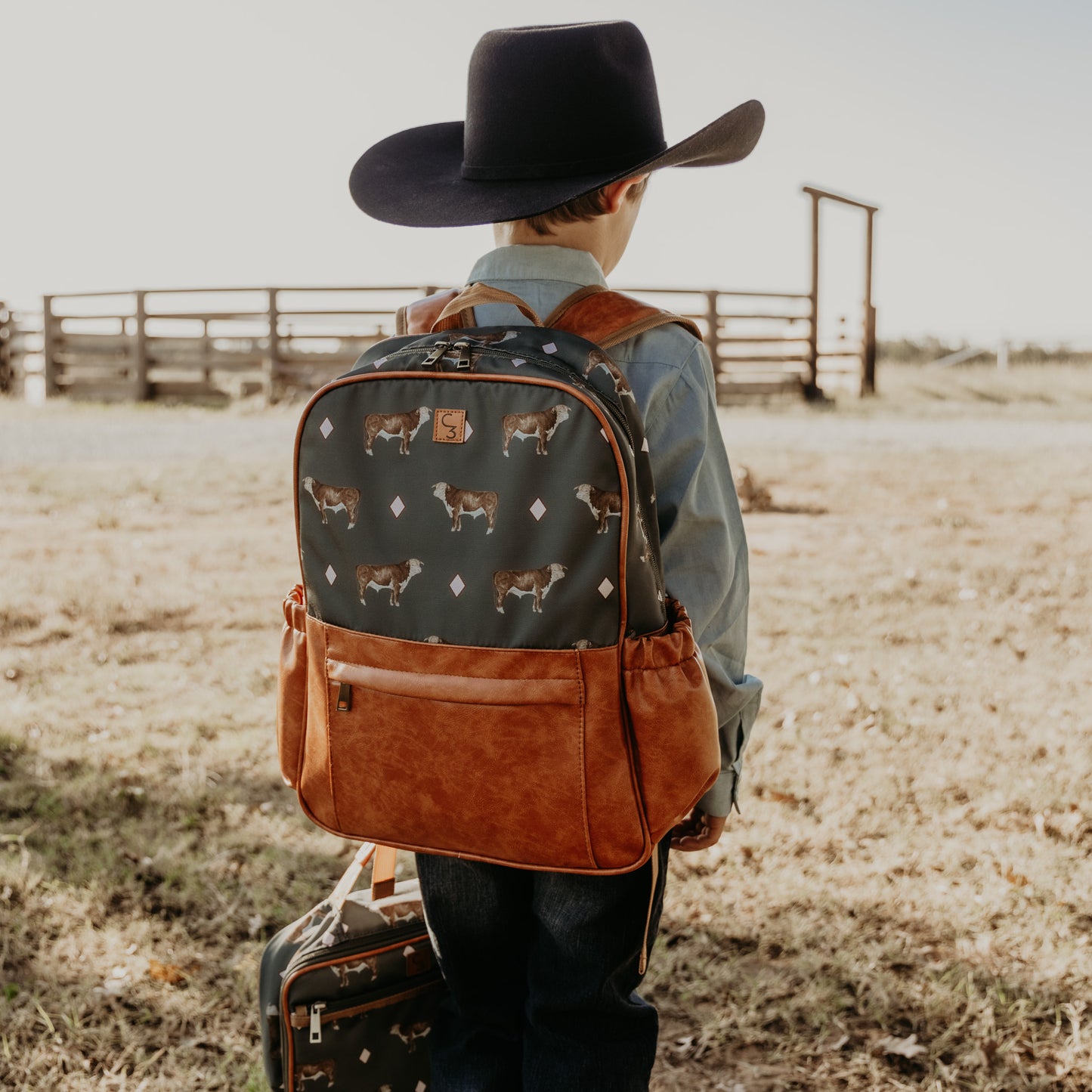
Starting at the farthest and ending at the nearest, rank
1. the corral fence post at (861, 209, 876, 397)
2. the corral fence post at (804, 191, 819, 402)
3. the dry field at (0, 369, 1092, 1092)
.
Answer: the corral fence post at (804, 191, 819, 402)
the corral fence post at (861, 209, 876, 397)
the dry field at (0, 369, 1092, 1092)

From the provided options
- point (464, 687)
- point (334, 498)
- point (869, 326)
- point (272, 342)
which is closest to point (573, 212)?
point (334, 498)

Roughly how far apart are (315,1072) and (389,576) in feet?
3.11

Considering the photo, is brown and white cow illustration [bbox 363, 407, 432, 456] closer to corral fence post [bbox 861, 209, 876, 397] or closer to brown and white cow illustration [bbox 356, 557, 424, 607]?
brown and white cow illustration [bbox 356, 557, 424, 607]

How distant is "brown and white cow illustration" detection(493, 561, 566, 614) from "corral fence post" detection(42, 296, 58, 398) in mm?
17243

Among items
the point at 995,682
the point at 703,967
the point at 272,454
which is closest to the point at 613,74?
the point at 703,967

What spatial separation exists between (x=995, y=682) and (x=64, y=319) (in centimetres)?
1598

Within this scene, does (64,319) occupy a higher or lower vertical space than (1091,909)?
higher

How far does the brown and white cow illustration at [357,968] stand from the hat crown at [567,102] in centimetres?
130

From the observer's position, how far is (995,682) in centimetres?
425

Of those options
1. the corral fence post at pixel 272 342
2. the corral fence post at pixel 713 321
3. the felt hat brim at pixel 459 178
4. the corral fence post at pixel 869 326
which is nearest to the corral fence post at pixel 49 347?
the corral fence post at pixel 272 342

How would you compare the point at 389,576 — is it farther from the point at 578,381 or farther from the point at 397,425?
Result: the point at 578,381

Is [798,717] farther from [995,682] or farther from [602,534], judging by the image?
[602,534]

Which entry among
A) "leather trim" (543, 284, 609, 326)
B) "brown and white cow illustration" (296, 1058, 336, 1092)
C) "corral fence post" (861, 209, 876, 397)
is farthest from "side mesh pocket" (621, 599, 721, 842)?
"corral fence post" (861, 209, 876, 397)

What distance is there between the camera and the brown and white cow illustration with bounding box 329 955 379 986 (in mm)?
1850
